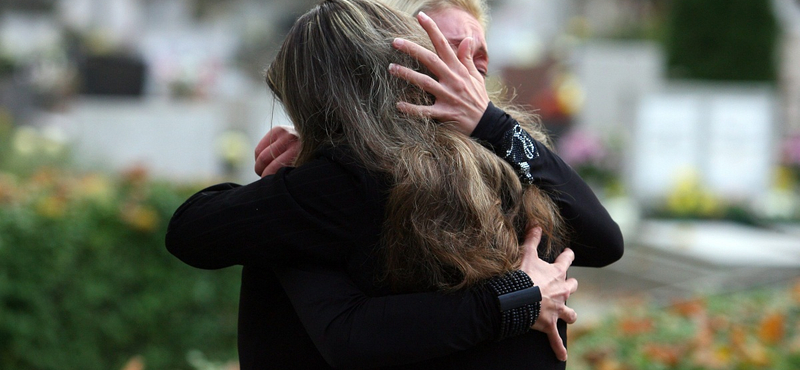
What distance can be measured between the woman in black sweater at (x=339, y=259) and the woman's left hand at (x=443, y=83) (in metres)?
0.03

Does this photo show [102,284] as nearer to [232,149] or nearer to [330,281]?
[330,281]

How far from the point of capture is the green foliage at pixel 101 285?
353cm

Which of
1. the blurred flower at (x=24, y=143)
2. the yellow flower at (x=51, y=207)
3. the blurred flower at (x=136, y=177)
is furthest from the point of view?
the blurred flower at (x=24, y=143)

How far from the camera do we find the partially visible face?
1.88 meters

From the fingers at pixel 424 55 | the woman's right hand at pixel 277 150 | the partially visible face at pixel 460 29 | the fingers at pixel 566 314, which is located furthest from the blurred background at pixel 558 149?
the fingers at pixel 566 314

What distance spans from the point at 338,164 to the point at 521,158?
1.18 ft

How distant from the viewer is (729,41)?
12477mm

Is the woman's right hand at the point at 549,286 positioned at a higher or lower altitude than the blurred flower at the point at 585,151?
higher

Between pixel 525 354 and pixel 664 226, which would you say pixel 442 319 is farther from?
pixel 664 226

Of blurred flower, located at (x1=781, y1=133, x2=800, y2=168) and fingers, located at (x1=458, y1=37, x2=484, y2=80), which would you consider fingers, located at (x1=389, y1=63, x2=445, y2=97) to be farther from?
blurred flower, located at (x1=781, y1=133, x2=800, y2=168)

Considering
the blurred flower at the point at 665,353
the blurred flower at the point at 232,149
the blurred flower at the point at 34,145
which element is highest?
the blurred flower at the point at 34,145

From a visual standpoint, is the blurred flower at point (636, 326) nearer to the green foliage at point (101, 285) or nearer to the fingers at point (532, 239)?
the green foliage at point (101, 285)

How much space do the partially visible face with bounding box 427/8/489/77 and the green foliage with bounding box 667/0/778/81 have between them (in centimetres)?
1174

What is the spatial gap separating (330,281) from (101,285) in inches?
107
